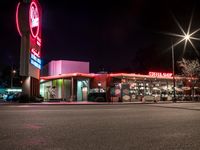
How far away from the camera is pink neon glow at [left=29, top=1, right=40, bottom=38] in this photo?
154 feet

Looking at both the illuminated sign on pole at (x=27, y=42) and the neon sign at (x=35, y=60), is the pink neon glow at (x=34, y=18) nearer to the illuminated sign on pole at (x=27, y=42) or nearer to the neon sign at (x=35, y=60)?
the illuminated sign on pole at (x=27, y=42)

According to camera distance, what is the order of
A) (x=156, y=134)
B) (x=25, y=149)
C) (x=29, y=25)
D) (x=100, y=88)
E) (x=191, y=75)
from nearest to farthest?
(x=25, y=149) → (x=156, y=134) → (x=29, y=25) → (x=100, y=88) → (x=191, y=75)

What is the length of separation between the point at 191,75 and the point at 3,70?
82.1 meters

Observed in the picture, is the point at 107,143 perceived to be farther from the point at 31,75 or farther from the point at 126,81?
the point at 126,81

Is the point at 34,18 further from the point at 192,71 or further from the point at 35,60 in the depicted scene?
the point at 192,71

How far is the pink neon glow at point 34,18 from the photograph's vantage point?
4698cm

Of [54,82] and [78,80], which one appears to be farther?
[54,82]

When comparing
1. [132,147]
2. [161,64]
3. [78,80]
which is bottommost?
[132,147]

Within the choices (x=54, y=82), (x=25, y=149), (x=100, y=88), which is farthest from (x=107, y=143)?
(x=54, y=82)

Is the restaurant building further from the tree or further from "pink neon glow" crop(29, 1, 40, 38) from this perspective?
"pink neon glow" crop(29, 1, 40, 38)

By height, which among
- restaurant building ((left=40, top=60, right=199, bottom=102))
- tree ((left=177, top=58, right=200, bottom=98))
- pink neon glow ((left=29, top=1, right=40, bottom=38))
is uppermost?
pink neon glow ((left=29, top=1, right=40, bottom=38))

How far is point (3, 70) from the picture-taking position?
411 ft

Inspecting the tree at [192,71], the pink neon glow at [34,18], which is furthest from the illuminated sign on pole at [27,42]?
the tree at [192,71]

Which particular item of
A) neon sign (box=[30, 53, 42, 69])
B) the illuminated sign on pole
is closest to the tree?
neon sign (box=[30, 53, 42, 69])
